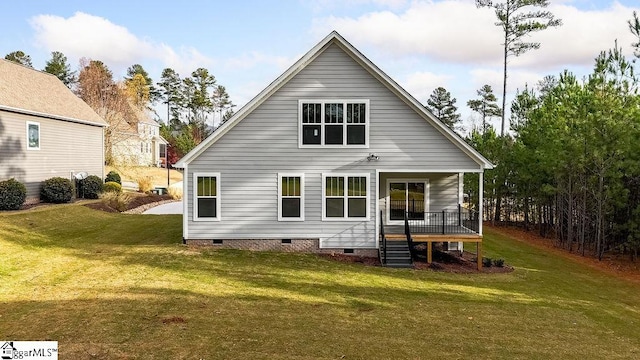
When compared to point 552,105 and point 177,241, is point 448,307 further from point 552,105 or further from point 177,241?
point 552,105

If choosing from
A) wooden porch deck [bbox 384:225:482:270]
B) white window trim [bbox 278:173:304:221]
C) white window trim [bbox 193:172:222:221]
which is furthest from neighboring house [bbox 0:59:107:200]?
wooden porch deck [bbox 384:225:482:270]

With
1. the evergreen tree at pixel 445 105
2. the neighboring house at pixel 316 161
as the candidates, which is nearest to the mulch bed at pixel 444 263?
the neighboring house at pixel 316 161

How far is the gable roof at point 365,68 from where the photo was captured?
14.9m

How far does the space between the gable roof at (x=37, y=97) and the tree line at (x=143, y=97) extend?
34.8 ft

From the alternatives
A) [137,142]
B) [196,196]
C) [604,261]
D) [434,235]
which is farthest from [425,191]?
[137,142]

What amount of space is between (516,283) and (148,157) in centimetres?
4765

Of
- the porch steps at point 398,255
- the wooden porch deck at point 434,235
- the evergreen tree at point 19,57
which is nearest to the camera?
the porch steps at point 398,255

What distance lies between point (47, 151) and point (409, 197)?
65.0 ft

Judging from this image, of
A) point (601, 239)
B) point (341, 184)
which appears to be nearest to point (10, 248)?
point (341, 184)

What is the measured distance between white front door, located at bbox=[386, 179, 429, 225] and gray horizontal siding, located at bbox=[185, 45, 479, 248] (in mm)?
1558

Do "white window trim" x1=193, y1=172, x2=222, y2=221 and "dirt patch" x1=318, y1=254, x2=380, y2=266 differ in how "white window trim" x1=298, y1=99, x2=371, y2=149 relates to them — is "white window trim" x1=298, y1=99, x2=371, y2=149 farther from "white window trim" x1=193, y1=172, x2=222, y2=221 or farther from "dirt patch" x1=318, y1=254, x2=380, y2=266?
"dirt patch" x1=318, y1=254, x2=380, y2=266

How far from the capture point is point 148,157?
172 ft

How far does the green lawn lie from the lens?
742 centimetres

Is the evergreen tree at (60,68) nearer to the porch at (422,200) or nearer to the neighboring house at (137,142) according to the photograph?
the neighboring house at (137,142)
